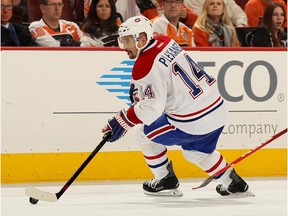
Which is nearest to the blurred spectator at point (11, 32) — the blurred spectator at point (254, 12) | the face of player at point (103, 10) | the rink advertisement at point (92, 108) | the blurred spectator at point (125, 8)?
the rink advertisement at point (92, 108)

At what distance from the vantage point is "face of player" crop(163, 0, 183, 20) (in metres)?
6.50

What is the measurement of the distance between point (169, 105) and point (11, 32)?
158 cm

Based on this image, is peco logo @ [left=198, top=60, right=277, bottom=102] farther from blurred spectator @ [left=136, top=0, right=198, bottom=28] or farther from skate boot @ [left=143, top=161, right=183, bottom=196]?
skate boot @ [left=143, top=161, right=183, bottom=196]

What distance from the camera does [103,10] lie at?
20.8 ft

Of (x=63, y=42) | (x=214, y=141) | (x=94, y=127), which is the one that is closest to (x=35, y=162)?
(x=94, y=127)

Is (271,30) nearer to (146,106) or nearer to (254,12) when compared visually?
(254,12)

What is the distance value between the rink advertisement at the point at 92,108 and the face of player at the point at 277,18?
0.52 m

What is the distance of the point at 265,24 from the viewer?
6.87m

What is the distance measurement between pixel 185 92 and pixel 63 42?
1530 mm

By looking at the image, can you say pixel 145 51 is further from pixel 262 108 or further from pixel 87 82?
pixel 262 108

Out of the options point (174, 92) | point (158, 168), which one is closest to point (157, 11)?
point (158, 168)

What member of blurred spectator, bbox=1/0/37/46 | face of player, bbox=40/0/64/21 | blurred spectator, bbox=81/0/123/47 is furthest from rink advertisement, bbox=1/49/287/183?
face of player, bbox=40/0/64/21

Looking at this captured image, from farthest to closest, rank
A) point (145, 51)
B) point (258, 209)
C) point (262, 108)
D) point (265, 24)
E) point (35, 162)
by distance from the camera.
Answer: point (265, 24), point (262, 108), point (35, 162), point (145, 51), point (258, 209)

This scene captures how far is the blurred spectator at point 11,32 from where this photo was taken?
601 cm
